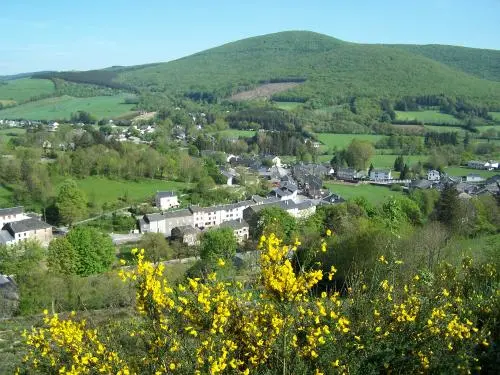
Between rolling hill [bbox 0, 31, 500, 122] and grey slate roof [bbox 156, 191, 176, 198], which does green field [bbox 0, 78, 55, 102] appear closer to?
rolling hill [bbox 0, 31, 500, 122]

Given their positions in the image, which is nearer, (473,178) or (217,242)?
(217,242)

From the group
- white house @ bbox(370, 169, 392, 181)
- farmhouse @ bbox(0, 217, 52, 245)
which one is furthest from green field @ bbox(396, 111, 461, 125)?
farmhouse @ bbox(0, 217, 52, 245)

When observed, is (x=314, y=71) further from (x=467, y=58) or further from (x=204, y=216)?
(x=204, y=216)

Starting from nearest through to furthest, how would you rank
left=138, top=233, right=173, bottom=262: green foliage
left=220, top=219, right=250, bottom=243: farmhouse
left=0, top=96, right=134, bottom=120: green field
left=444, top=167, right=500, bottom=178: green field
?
left=138, top=233, right=173, bottom=262: green foliage, left=220, top=219, right=250, bottom=243: farmhouse, left=444, top=167, right=500, bottom=178: green field, left=0, top=96, right=134, bottom=120: green field

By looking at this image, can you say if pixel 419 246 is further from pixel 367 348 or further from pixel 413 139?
pixel 413 139

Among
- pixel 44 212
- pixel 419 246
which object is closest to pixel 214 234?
pixel 419 246

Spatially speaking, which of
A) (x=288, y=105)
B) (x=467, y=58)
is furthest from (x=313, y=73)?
(x=467, y=58)

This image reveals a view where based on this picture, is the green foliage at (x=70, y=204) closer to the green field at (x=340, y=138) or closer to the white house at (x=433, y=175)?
the white house at (x=433, y=175)
